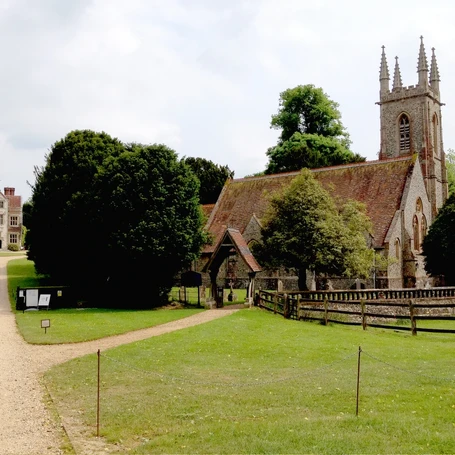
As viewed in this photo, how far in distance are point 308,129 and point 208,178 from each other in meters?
13.7

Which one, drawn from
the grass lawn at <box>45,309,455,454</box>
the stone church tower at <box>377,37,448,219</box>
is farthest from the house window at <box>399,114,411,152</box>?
the grass lawn at <box>45,309,455,454</box>

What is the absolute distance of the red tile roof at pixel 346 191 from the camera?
43.1 metres

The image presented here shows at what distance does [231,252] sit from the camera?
101 feet

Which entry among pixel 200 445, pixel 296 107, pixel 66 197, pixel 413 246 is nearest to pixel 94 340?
pixel 200 445

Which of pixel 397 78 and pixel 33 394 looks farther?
pixel 397 78

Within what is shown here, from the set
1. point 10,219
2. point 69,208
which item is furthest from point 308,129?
point 10,219

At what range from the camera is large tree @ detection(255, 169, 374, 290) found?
29406 millimetres

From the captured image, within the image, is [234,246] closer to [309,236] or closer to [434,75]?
[309,236]

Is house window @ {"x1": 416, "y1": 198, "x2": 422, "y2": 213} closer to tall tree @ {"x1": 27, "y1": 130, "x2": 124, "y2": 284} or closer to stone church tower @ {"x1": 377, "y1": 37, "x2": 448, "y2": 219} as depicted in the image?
stone church tower @ {"x1": 377, "y1": 37, "x2": 448, "y2": 219}

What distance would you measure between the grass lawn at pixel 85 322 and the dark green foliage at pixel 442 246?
20925 mm

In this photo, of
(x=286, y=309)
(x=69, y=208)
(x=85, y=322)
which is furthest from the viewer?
(x=69, y=208)

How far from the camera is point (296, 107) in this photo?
2581 inches

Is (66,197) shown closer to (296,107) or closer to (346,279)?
(346,279)

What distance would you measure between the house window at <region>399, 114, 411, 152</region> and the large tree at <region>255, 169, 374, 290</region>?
1034 inches
